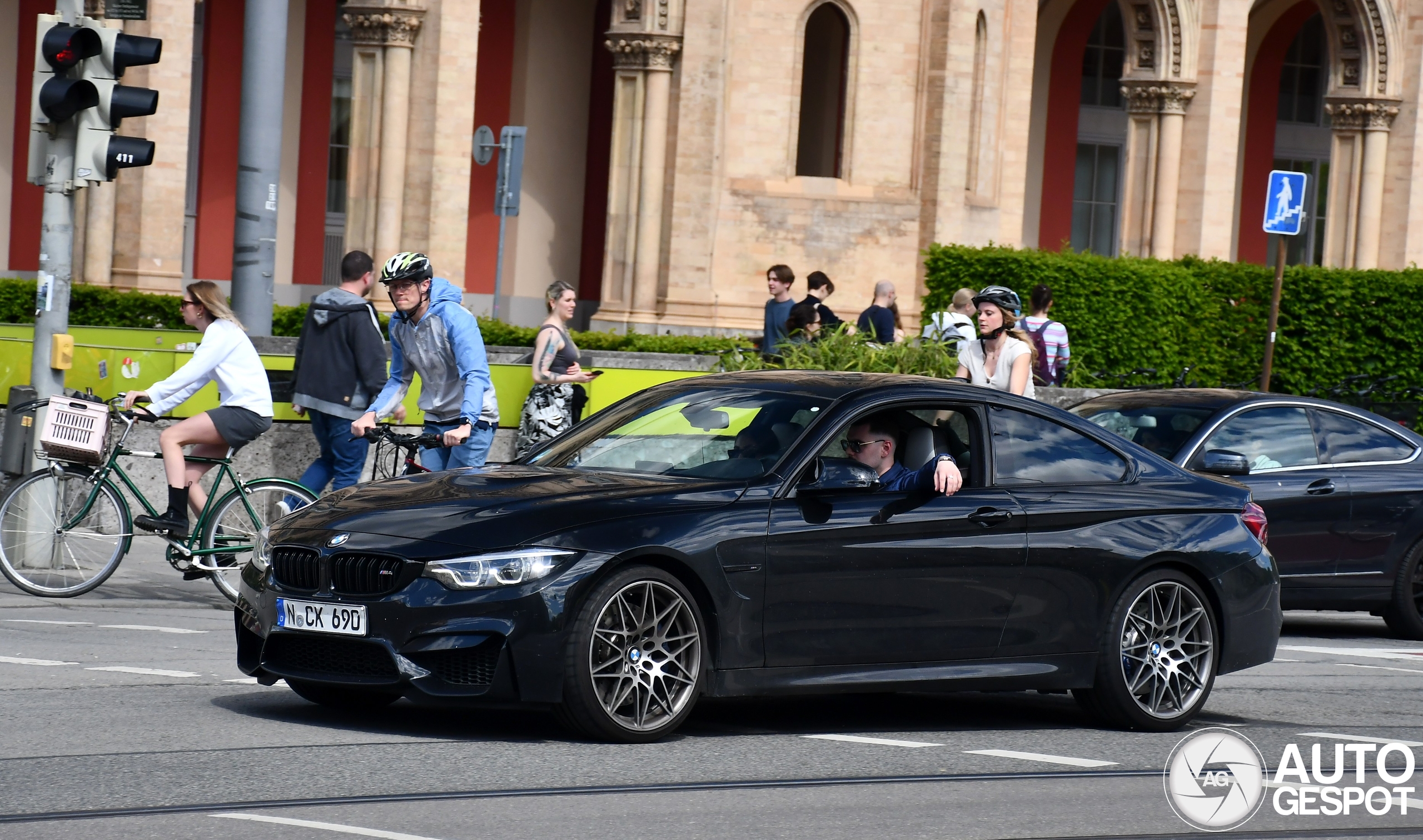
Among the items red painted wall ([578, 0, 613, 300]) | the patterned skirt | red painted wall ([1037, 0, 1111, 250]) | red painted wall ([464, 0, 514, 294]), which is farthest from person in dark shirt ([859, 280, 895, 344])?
red painted wall ([1037, 0, 1111, 250])

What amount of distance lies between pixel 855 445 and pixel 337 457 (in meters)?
4.78

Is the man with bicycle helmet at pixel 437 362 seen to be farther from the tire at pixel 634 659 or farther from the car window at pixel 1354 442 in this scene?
the car window at pixel 1354 442

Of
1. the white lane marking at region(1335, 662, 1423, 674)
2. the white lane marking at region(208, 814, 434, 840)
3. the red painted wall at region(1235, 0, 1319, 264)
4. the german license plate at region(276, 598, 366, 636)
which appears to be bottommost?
the white lane marking at region(1335, 662, 1423, 674)

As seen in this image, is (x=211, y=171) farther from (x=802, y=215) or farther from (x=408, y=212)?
(x=802, y=215)

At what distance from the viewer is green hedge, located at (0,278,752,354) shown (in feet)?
72.0

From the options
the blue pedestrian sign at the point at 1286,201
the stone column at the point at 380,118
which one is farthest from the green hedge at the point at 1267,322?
the stone column at the point at 380,118

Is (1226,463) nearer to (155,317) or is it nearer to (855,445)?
(855,445)

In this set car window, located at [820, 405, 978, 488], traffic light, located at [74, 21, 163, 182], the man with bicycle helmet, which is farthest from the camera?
traffic light, located at [74, 21, 163, 182]

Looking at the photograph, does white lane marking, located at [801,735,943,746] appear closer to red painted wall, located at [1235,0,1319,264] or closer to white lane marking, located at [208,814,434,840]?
white lane marking, located at [208,814,434,840]

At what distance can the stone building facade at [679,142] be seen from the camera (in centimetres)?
2616

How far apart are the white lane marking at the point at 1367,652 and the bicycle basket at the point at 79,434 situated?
6940 mm

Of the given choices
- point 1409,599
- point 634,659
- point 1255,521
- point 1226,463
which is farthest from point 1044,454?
point 1409,599

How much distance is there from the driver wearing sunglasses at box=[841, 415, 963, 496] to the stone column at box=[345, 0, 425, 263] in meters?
18.6

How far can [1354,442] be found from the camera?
41.5ft
